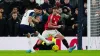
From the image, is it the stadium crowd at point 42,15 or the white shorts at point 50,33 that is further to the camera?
the stadium crowd at point 42,15

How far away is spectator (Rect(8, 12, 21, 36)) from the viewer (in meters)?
19.3

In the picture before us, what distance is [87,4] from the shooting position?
65.3 ft

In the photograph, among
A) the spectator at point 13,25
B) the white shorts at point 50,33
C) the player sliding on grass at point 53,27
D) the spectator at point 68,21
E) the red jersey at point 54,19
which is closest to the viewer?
the red jersey at point 54,19

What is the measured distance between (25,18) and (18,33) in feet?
11.3

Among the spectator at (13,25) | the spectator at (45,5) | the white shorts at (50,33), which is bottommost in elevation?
the white shorts at (50,33)

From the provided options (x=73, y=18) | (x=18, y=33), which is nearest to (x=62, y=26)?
(x=73, y=18)

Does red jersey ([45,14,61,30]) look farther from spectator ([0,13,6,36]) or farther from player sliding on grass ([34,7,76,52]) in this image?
spectator ([0,13,6,36])

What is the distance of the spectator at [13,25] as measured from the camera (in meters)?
19.3

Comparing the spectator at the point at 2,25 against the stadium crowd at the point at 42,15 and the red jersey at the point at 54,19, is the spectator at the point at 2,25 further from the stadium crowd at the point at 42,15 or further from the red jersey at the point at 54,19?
the red jersey at the point at 54,19

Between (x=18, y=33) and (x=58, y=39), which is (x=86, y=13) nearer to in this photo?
(x=58, y=39)

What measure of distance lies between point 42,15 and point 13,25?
1459 millimetres

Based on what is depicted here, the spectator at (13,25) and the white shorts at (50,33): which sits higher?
the spectator at (13,25)

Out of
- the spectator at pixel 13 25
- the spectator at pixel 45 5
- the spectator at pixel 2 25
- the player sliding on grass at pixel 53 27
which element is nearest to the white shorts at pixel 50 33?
the player sliding on grass at pixel 53 27

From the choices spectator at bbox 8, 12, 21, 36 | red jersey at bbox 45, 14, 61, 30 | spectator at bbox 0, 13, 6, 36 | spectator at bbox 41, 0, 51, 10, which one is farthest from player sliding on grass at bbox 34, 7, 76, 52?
spectator at bbox 0, 13, 6, 36
